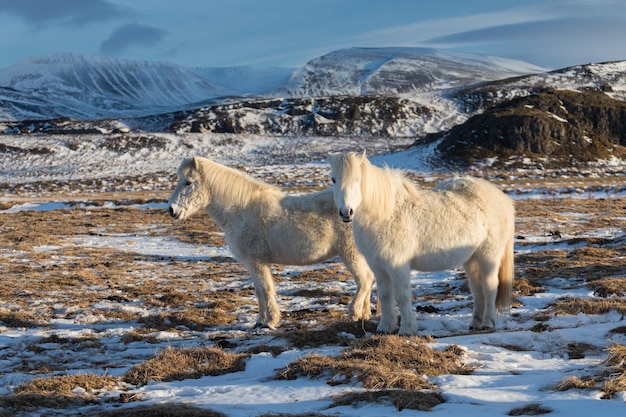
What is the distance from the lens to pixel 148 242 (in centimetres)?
2202

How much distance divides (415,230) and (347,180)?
1423 mm

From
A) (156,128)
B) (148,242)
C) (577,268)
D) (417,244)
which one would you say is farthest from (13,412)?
(156,128)

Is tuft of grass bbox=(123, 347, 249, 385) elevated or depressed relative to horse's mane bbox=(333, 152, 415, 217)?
depressed

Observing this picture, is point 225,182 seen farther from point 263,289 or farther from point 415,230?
point 415,230

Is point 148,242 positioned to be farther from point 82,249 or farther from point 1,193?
point 1,193

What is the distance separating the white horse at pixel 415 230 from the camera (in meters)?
8.40

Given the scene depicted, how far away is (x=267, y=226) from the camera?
10.6m

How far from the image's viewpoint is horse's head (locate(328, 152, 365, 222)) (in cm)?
793

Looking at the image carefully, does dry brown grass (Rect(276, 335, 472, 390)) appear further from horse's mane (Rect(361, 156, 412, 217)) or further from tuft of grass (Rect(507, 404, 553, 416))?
horse's mane (Rect(361, 156, 412, 217))

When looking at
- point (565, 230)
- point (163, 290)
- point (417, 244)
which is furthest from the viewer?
point (565, 230)

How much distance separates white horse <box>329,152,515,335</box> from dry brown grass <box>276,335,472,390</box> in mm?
1264

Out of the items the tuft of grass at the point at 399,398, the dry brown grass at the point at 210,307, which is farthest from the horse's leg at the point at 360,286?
the tuft of grass at the point at 399,398

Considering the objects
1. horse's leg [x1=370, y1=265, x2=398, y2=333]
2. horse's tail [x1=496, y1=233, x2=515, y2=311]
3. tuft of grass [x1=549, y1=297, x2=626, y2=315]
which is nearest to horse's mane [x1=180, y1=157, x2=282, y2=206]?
horse's leg [x1=370, y1=265, x2=398, y2=333]

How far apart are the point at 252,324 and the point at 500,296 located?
4.28 metres
